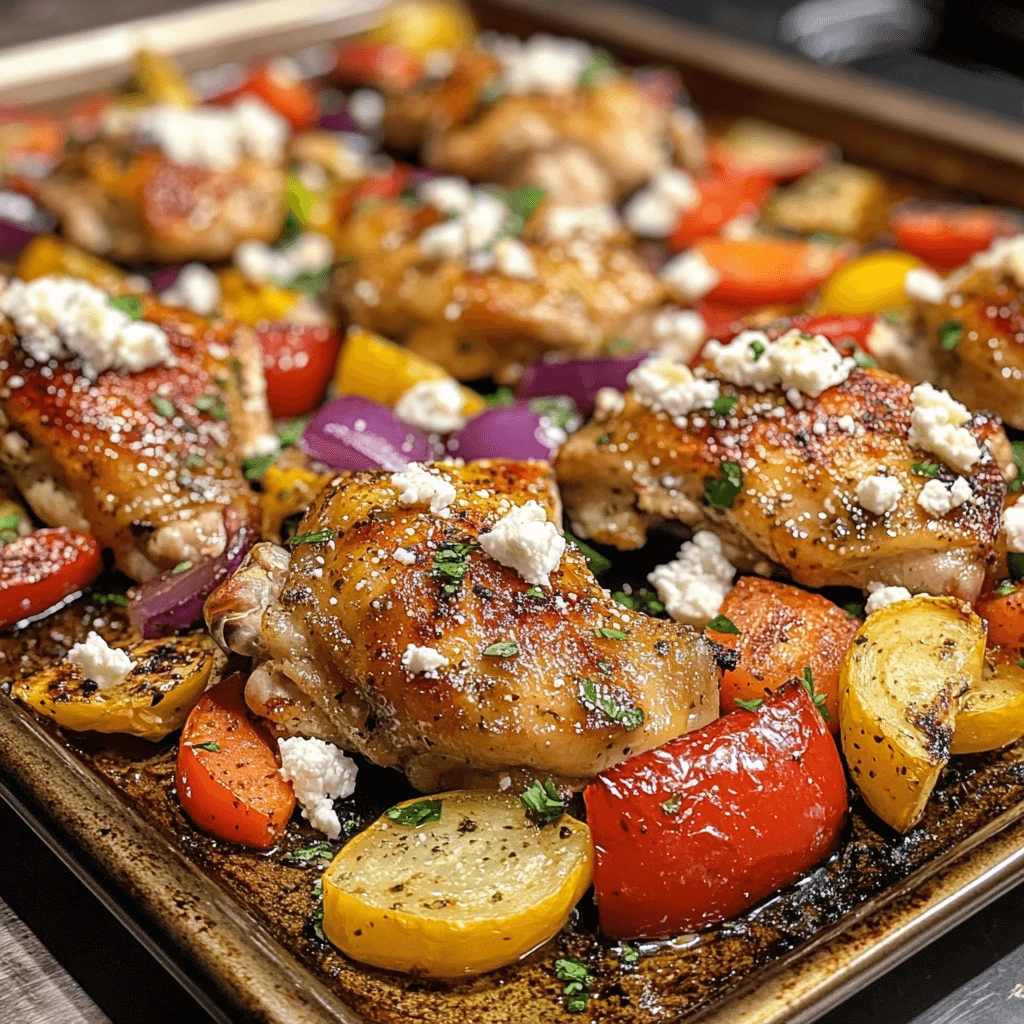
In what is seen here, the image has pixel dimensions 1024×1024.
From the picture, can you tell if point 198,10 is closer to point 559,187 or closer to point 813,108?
point 559,187

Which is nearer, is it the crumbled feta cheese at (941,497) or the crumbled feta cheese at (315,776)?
the crumbled feta cheese at (315,776)

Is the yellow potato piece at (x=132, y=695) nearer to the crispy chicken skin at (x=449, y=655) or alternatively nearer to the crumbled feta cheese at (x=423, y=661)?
the crispy chicken skin at (x=449, y=655)

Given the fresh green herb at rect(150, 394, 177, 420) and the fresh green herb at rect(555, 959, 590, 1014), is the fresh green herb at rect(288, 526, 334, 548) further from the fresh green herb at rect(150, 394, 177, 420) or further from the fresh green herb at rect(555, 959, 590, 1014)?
the fresh green herb at rect(555, 959, 590, 1014)

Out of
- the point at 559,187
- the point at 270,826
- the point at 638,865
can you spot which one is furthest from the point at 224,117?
the point at 638,865

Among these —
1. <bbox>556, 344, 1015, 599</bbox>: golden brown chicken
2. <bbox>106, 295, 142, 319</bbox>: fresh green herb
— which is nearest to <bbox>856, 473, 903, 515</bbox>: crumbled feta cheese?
<bbox>556, 344, 1015, 599</bbox>: golden brown chicken

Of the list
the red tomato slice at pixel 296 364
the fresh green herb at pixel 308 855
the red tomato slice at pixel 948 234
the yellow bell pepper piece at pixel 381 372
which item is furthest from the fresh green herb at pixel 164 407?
the red tomato slice at pixel 948 234
